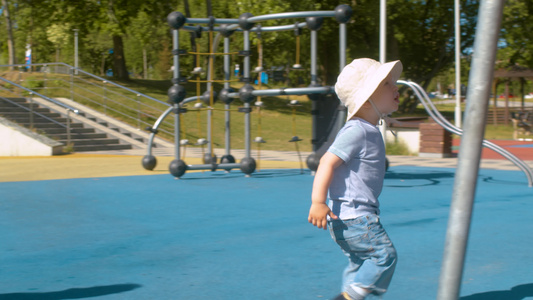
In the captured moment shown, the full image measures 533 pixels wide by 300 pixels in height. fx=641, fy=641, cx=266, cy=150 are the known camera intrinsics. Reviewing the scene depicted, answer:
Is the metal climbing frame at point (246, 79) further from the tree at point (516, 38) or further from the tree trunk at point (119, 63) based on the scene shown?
the tree at point (516, 38)

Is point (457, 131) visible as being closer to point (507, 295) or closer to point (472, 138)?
point (507, 295)

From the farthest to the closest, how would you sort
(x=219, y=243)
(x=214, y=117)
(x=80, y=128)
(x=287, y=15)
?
(x=214, y=117)
(x=80, y=128)
(x=287, y=15)
(x=219, y=243)

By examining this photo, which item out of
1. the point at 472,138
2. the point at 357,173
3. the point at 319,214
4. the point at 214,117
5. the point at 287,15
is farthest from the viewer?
the point at 214,117

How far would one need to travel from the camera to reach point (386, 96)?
3.18 meters

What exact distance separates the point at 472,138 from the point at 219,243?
146 inches

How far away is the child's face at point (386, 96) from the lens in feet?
10.4

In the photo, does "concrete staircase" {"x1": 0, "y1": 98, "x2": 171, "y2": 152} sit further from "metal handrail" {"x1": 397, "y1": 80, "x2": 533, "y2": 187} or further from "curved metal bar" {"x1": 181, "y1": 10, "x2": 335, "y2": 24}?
"metal handrail" {"x1": 397, "y1": 80, "x2": 533, "y2": 187}

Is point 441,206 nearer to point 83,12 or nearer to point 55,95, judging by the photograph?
point 55,95

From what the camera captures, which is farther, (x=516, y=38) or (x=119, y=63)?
(x=516, y=38)

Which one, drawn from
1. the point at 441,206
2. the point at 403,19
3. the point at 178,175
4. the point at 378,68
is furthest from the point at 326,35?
the point at 378,68

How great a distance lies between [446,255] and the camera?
8.09ft

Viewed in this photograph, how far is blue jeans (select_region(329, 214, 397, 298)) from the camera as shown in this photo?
3.06 metres

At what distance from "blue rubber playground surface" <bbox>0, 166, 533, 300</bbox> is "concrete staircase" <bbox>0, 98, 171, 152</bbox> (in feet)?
26.4

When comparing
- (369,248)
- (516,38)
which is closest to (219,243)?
(369,248)
